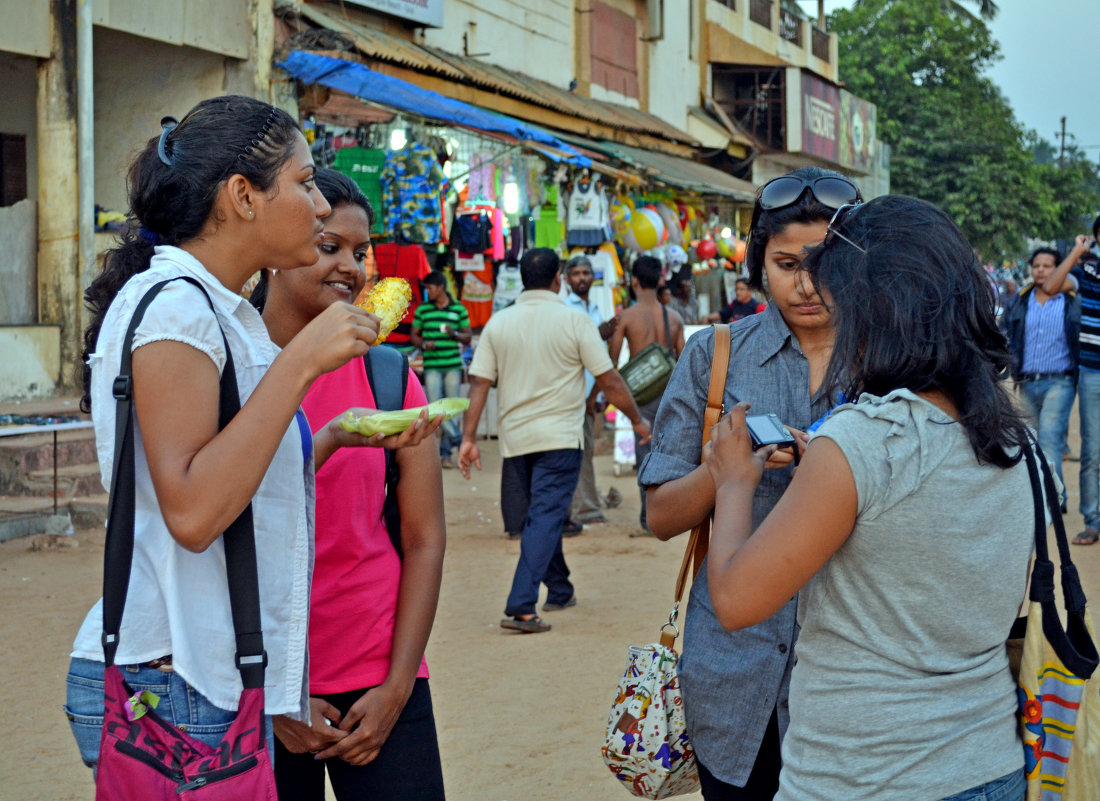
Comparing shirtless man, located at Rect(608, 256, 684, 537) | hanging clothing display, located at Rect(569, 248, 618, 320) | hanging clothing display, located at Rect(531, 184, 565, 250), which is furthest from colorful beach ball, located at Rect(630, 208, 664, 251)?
shirtless man, located at Rect(608, 256, 684, 537)

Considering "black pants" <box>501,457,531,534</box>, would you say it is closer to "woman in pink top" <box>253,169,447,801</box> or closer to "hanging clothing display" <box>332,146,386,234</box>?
Result: "hanging clothing display" <box>332,146,386,234</box>

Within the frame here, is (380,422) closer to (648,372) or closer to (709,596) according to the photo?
(709,596)

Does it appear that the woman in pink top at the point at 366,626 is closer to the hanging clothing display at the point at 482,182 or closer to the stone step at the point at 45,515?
the stone step at the point at 45,515

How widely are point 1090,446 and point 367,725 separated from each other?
7868mm

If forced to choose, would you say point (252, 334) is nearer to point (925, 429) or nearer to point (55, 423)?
point (925, 429)

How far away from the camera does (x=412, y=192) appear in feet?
37.0

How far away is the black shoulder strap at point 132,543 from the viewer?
5.73ft

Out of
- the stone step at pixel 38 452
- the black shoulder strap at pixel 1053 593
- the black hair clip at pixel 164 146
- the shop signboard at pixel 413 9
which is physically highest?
the shop signboard at pixel 413 9

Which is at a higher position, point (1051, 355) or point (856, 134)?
point (856, 134)

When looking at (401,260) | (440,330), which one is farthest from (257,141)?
(440,330)

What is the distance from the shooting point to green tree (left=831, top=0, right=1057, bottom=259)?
1510 inches

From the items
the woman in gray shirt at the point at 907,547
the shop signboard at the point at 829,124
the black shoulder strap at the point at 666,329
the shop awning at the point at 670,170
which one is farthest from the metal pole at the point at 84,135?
the shop signboard at the point at 829,124

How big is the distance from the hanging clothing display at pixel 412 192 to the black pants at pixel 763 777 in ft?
30.7

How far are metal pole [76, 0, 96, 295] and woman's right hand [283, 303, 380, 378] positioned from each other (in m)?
9.30
